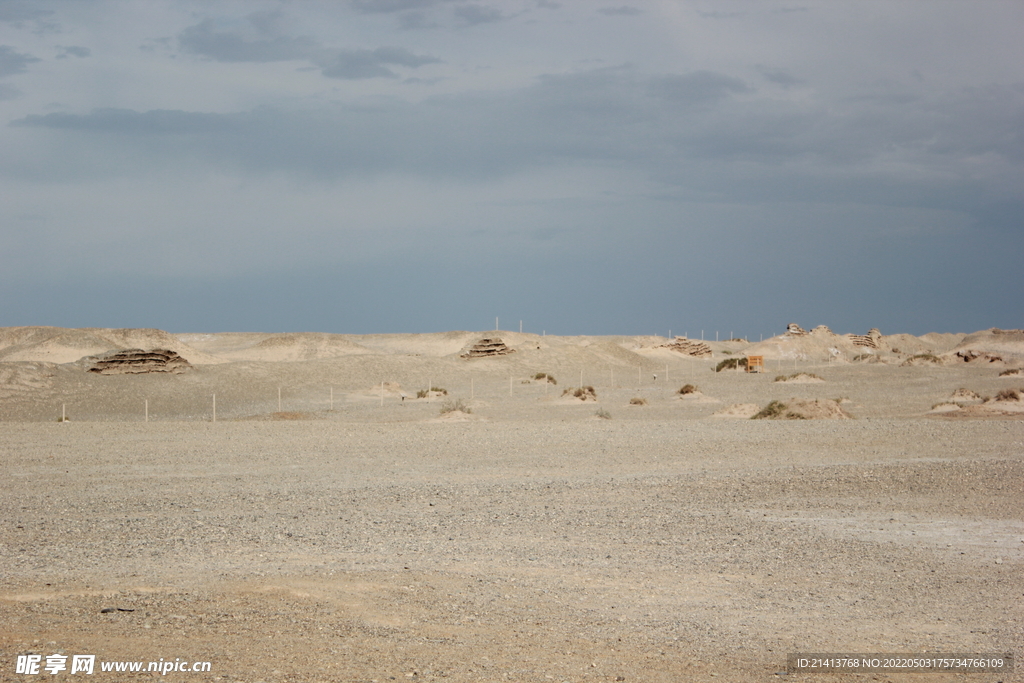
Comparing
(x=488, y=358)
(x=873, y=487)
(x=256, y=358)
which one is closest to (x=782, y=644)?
(x=873, y=487)

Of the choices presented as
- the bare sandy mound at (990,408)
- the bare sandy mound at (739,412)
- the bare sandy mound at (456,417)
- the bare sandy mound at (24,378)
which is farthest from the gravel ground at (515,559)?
the bare sandy mound at (24,378)

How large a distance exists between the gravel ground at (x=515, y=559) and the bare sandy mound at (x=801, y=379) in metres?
26.8

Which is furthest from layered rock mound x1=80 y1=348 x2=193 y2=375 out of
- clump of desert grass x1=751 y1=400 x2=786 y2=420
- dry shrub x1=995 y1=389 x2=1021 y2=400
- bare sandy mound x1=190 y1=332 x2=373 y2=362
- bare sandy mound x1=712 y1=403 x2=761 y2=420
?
dry shrub x1=995 y1=389 x2=1021 y2=400

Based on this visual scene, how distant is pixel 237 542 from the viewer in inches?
411

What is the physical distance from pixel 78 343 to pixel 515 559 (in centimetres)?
6322

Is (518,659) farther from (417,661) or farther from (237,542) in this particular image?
(237,542)

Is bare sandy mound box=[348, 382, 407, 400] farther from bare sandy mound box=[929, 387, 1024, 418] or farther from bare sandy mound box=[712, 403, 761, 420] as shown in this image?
bare sandy mound box=[929, 387, 1024, 418]

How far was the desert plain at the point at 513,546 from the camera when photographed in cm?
660

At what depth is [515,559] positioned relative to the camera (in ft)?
32.1

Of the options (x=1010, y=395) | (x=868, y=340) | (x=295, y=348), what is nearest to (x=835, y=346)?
(x=868, y=340)

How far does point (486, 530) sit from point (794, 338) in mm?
79862

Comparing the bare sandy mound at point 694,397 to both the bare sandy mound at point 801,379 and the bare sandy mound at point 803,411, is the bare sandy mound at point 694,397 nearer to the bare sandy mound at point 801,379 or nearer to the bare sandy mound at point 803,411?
the bare sandy mound at point 803,411

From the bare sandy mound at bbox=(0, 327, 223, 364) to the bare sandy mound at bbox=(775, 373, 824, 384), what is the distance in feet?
126

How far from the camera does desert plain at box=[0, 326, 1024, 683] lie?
6.60 m
